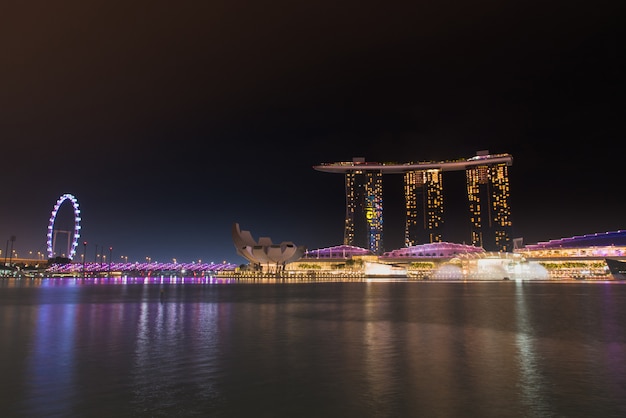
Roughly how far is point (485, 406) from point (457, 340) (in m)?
8.47

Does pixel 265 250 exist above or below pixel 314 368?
above

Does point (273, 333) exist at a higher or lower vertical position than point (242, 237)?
lower

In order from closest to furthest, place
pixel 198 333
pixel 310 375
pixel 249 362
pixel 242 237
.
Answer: pixel 310 375
pixel 249 362
pixel 198 333
pixel 242 237

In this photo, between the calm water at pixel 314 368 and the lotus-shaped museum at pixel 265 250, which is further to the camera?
the lotus-shaped museum at pixel 265 250

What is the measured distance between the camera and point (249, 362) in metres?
13.2

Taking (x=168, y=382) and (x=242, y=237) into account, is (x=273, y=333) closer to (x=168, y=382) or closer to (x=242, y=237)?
(x=168, y=382)

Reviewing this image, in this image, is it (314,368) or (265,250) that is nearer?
(314,368)

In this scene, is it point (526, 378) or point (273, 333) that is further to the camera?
point (273, 333)

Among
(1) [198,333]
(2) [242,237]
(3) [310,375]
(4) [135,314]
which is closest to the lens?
(3) [310,375]

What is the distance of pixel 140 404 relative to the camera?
29.4ft

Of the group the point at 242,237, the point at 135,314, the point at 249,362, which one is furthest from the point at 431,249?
the point at 249,362

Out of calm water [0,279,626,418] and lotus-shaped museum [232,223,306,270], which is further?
lotus-shaped museum [232,223,306,270]

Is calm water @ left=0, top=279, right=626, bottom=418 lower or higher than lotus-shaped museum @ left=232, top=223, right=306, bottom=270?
lower

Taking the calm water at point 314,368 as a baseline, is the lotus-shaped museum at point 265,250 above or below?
above
